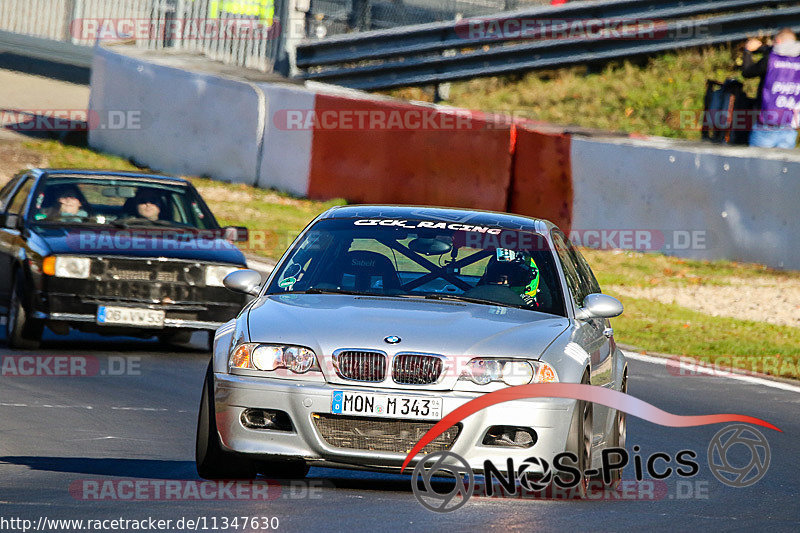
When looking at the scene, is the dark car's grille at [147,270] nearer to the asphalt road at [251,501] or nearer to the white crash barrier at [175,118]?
the asphalt road at [251,501]

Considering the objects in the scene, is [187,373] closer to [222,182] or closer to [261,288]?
[261,288]

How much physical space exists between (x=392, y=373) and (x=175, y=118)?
1803 cm

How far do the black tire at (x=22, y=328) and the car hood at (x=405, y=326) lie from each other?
5.55m

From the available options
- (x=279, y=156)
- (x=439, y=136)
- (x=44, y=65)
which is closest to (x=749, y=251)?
(x=439, y=136)

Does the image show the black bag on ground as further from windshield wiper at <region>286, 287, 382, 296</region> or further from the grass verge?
windshield wiper at <region>286, 287, 382, 296</region>

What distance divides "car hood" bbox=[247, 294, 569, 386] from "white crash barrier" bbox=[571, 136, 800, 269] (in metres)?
11.6

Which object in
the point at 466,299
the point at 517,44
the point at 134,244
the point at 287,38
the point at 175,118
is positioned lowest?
the point at 134,244

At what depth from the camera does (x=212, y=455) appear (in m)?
7.29

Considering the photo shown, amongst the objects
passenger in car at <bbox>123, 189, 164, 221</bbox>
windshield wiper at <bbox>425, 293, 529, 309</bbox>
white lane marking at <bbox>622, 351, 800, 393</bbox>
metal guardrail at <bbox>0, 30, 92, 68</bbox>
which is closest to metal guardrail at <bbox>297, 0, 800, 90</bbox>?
metal guardrail at <bbox>0, 30, 92, 68</bbox>

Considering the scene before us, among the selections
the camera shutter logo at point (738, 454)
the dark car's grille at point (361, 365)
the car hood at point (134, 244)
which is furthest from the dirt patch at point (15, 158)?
the dark car's grille at point (361, 365)

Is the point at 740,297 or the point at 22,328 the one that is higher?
the point at 740,297

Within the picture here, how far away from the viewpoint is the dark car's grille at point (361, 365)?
698 cm

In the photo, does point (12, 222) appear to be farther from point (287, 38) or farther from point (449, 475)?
point (287, 38)

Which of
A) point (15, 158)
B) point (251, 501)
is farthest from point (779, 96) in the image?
point (251, 501)
